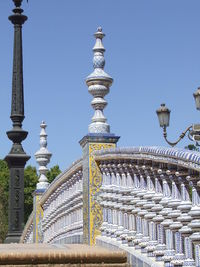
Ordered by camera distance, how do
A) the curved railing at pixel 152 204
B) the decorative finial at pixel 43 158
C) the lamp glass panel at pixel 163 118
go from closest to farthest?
the curved railing at pixel 152 204 < the decorative finial at pixel 43 158 < the lamp glass panel at pixel 163 118

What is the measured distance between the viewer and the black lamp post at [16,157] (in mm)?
14602

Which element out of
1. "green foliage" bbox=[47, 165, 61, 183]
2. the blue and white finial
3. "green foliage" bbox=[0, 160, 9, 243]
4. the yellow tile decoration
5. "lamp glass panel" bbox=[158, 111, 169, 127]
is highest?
"green foliage" bbox=[47, 165, 61, 183]

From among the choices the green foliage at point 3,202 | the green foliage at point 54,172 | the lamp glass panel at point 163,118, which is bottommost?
the lamp glass panel at point 163,118

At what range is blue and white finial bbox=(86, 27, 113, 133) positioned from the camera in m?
7.04

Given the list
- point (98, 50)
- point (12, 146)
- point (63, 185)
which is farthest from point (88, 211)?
point (12, 146)

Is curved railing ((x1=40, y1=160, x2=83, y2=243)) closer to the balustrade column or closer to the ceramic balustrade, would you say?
the ceramic balustrade

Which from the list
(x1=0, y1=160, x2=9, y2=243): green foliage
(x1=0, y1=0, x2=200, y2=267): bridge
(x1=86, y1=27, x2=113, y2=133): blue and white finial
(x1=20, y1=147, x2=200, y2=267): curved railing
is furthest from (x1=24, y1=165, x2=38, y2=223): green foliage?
(x1=86, y1=27, x2=113, y2=133): blue and white finial

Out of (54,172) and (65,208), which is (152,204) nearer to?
(65,208)

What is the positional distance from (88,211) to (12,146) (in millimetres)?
8708

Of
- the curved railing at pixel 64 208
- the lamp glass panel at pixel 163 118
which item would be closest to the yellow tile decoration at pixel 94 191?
the curved railing at pixel 64 208

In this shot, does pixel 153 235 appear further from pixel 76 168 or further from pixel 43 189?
pixel 43 189

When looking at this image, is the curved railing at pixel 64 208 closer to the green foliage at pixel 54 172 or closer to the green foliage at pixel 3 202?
the green foliage at pixel 3 202

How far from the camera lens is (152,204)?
15.3 ft

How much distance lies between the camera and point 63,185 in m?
9.25
